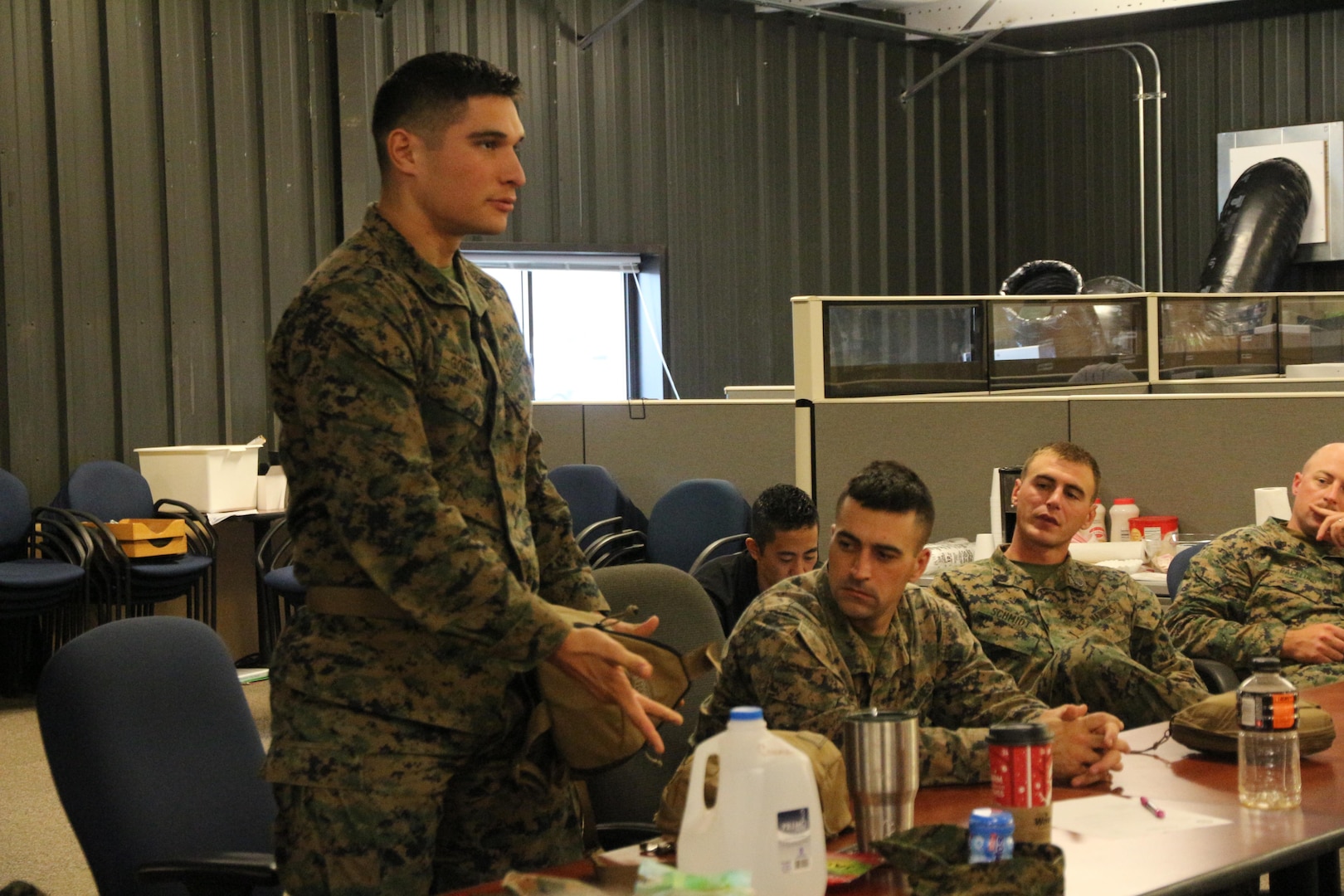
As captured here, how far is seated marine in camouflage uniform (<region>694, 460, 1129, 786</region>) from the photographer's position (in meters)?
1.91

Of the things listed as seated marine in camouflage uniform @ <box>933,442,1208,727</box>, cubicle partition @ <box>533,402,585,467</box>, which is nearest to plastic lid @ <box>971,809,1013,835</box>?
seated marine in camouflage uniform @ <box>933,442,1208,727</box>

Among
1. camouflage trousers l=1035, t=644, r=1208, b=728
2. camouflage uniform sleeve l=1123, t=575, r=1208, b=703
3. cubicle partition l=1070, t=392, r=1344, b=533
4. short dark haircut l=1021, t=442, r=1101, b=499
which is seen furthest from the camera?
cubicle partition l=1070, t=392, r=1344, b=533

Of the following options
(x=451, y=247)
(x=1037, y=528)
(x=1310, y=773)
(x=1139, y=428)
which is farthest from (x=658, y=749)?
(x=1139, y=428)

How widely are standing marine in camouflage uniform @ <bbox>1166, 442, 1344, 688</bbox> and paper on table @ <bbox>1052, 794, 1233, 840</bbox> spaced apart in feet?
5.05

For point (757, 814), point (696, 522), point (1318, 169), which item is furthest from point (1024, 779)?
point (1318, 169)

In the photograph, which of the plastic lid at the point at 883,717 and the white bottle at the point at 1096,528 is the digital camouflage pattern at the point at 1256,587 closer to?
the white bottle at the point at 1096,528

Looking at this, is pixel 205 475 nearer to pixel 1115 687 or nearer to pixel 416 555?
pixel 1115 687

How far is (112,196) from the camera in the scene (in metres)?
7.05

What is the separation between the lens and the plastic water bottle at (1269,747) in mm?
1831

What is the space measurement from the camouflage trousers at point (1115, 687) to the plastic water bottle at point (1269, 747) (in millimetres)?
809

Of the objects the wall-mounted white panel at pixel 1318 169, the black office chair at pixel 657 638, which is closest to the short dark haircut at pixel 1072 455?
the black office chair at pixel 657 638

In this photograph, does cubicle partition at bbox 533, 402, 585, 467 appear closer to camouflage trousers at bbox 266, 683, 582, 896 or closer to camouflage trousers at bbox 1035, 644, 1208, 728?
camouflage trousers at bbox 1035, 644, 1208, 728

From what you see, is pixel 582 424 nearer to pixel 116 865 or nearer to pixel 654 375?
pixel 654 375

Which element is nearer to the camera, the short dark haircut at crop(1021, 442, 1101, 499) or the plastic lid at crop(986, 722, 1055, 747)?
the plastic lid at crop(986, 722, 1055, 747)
